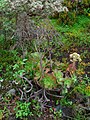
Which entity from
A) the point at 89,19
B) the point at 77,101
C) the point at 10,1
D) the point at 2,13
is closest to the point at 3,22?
the point at 2,13

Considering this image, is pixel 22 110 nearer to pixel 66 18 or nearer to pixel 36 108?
pixel 36 108

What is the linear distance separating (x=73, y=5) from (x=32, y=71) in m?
2.13

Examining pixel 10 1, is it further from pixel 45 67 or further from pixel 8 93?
pixel 8 93

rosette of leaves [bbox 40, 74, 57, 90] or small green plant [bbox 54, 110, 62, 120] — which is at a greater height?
rosette of leaves [bbox 40, 74, 57, 90]

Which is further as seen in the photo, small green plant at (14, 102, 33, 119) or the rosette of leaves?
the rosette of leaves

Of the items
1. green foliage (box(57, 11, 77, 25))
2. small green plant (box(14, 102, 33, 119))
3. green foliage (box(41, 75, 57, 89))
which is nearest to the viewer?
small green plant (box(14, 102, 33, 119))

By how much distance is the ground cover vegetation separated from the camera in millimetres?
2951

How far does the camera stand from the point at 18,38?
11.4ft

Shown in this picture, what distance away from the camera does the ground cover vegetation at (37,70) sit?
295 cm

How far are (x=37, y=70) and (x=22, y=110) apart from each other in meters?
0.60

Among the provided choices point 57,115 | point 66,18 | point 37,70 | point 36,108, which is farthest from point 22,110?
point 66,18

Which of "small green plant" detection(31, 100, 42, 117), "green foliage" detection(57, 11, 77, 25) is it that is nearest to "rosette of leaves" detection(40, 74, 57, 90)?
"small green plant" detection(31, 100, 42, 117)

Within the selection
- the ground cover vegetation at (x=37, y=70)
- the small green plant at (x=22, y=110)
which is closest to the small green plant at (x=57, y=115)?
the ground cover vegetation at (x=37, y=70)

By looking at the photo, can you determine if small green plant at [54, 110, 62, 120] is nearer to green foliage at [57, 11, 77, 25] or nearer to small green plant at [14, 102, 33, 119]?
small green plant at [14, 102, 33, 119]
